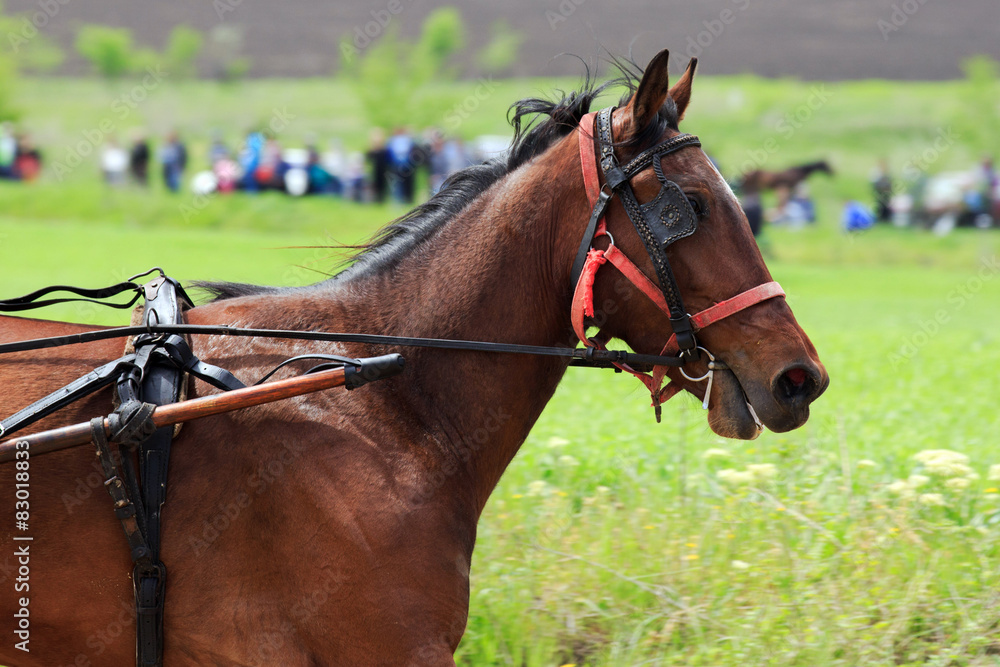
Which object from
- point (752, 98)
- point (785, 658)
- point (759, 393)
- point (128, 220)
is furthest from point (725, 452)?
point (752, 98)

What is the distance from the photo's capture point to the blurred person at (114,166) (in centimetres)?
2750

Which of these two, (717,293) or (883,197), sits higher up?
(883,197)

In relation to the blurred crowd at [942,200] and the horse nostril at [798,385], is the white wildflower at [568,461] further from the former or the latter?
the blurred crowd at [942,200]

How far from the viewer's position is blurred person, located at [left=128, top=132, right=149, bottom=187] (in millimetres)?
27203

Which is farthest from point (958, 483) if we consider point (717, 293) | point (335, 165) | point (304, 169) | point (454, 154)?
point (335, 165)

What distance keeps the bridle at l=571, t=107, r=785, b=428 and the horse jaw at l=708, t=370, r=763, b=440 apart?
0.11 feet

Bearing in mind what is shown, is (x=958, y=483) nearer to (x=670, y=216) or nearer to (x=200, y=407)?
(x=670, y=216)

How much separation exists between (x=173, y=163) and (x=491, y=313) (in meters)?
26.2

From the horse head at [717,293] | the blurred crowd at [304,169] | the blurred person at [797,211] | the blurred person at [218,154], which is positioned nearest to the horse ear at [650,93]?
the horse head at [717,293]

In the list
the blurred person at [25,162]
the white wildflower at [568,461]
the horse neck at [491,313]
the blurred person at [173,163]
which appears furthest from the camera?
the blurred person at [25,162]

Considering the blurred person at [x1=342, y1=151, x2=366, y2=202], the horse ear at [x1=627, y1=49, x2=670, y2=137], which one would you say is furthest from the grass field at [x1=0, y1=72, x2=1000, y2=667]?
the blurred person at [x1=342, y1=151, x2=366, y2=202]

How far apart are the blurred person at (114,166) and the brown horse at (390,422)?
2659 cm

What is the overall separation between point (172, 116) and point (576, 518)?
Answer: 3688 centimetres

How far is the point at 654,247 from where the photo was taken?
2855mm
